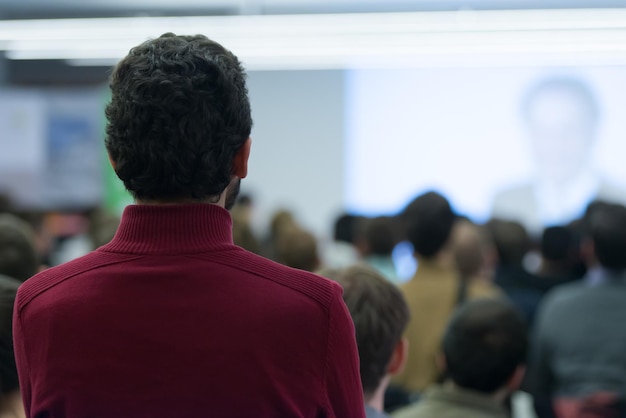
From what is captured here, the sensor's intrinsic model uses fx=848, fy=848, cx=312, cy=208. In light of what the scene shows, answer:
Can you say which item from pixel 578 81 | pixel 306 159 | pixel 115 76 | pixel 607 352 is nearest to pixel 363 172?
pixel 306 159

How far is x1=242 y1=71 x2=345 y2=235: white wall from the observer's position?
9.66 metres

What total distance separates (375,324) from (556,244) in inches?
108

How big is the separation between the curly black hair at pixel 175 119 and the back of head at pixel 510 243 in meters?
3.33

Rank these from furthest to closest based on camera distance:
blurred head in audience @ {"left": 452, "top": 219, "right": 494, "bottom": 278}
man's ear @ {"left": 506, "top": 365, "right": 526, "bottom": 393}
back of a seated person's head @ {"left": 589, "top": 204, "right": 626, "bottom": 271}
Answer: blurred head in audience @ {"left": 452, "top": 219, "right": 494, "bottom": 278}, back of a seated person's head @ {"left": 589, "top": 204, "right": 626, "bottom": 271}, man's ear @ {"left": 506, "top": 365, "right": 526, "bottom": 393}

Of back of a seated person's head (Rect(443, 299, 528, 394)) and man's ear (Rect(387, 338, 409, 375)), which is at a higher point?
man's ear (Rect(387, 338, 409, 375))

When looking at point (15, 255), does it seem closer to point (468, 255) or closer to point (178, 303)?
point (178, 303)

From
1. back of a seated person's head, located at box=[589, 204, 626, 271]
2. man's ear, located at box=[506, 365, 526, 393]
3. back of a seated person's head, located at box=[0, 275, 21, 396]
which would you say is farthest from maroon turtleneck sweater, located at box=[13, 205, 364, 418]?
back of a seated person's head, located at box=[589, 204, 626, 271]

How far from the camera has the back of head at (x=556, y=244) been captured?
4195mm

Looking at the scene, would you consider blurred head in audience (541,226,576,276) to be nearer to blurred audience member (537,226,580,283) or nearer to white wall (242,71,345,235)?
blurred audience member (537,226,580,283)

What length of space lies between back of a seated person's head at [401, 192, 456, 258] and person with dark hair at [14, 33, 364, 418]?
7.26 ft

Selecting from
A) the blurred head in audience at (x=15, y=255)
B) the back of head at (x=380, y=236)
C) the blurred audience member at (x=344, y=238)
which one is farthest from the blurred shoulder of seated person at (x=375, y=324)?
the blurred audience member at (x=344, y=238)

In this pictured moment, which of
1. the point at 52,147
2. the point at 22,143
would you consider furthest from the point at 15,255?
the point at 22,143

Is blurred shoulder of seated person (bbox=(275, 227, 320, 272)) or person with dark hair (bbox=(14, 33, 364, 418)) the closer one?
person with dark hair (bbox=(14, 33, 364, 418))

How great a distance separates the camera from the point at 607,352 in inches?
111
